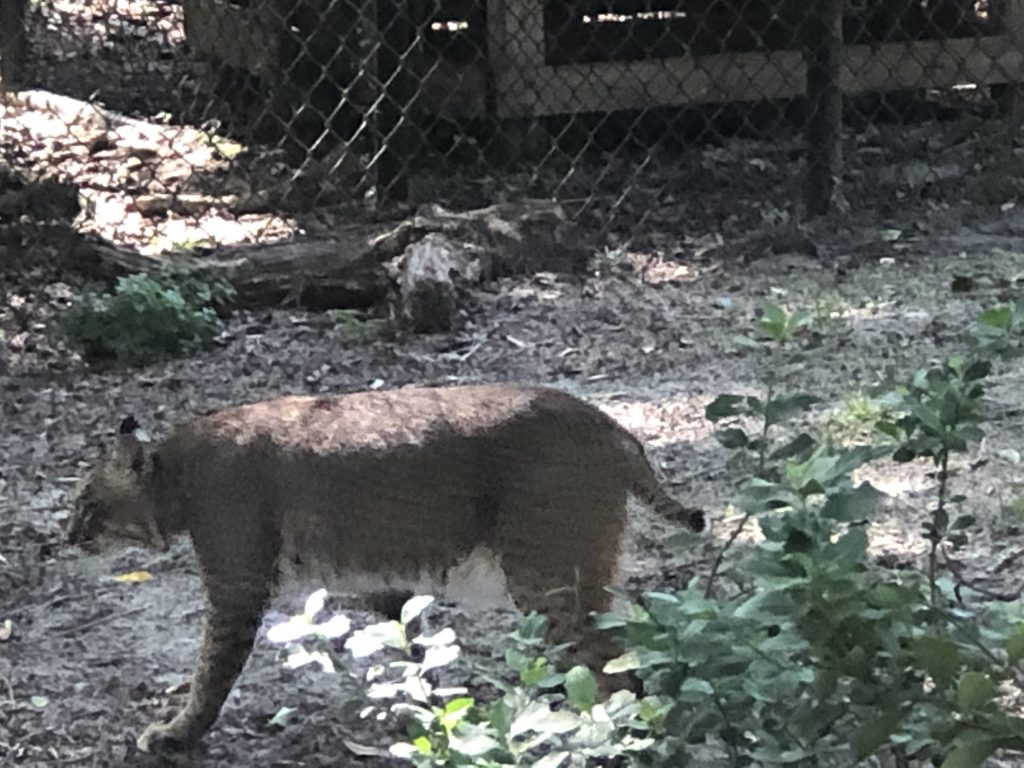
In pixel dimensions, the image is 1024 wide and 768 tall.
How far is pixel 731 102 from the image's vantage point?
26.3ft

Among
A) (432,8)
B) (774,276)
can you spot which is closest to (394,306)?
(774,276)

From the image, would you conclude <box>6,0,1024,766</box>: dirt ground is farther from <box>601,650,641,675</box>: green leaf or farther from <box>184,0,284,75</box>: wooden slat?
<box>601,650,641,675</box>: green leaf

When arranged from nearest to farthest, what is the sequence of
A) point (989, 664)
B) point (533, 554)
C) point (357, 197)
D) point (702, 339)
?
1. point (989, 664)
2. point (533, 554)
3. point (702, 339)
4. point (357, 197)

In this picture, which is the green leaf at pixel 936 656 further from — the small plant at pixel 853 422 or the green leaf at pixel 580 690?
the small plant at pixel 853 422

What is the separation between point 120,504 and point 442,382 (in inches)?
80.8

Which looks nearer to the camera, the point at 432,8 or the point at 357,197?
the point at 357,197

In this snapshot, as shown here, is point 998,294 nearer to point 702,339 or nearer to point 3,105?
point 702,339

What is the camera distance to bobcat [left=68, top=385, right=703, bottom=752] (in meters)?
2.92

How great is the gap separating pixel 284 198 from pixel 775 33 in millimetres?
2679

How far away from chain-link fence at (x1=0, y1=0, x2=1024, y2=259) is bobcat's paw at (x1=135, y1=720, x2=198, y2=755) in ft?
12.8

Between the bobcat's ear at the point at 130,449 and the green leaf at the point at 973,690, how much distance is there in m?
1.96

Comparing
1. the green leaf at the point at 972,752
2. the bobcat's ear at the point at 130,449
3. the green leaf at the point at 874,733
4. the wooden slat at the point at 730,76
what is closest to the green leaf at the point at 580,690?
the green leaf at the point at 874,733

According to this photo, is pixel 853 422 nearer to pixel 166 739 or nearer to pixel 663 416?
pixel 663 416

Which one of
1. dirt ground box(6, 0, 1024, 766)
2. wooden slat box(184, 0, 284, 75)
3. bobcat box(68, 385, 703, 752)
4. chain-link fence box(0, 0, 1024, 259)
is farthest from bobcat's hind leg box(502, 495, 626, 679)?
wooden slat box(184, 0, 284, 75)
